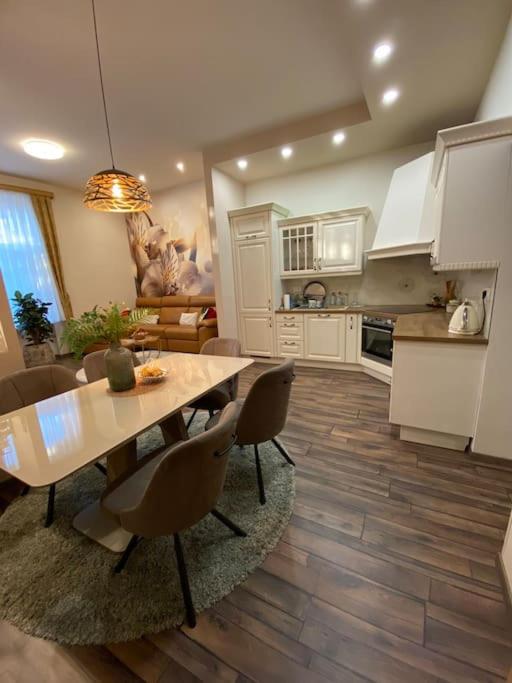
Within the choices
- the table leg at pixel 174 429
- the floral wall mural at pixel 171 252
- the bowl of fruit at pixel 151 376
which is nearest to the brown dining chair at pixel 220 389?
the table leg at pixel 174 429

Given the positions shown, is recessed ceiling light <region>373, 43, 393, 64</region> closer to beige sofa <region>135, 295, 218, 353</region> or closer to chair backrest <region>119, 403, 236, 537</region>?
chair backrest <region>119, 403, 236, 537</region>

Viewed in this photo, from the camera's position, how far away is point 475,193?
181 centimetres

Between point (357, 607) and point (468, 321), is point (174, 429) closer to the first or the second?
point (357, 607)

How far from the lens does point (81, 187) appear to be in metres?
5.27

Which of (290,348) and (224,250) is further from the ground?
(224,250)

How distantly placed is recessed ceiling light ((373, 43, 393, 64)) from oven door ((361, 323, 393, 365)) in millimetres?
2373

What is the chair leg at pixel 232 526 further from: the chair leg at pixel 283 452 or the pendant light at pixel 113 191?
the pendant light at pixel 113 191

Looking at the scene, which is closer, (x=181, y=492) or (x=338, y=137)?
(x=181, y=492)

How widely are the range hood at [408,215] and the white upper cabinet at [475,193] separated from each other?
1.03 metres

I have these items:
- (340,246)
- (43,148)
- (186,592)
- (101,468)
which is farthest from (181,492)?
(43,148)

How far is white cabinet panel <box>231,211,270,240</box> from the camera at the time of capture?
4.02 metres

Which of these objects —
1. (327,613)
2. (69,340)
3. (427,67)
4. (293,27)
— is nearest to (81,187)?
(293,27)

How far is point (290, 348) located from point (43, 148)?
4.05m

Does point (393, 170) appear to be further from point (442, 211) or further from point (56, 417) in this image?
point (56, 417)
